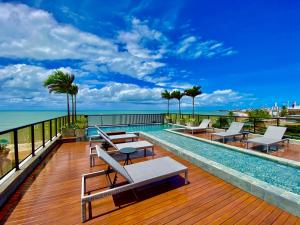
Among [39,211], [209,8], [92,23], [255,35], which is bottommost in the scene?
[39,211]

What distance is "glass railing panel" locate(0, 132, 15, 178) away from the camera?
298cm

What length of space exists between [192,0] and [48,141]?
968 centimetres

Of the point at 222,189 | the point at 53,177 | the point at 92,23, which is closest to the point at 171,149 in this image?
the point at 222,189

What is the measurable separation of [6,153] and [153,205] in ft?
9.62

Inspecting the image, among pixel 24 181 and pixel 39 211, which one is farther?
pixel 24 181

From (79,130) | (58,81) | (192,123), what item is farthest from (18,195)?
(192,123)

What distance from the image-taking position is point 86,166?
4.18 metres

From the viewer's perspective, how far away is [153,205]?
2480 millimetres

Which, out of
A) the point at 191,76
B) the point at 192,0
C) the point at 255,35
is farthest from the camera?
the point at 191,76

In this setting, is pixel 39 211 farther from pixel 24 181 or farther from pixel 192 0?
pixel 192 0

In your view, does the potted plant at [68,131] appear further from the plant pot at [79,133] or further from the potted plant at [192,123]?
the potted plant at [192,123]

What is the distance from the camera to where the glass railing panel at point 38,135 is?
15.6 feet

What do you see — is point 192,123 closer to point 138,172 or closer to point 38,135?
point 38,135

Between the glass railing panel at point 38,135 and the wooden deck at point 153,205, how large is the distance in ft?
5.77
